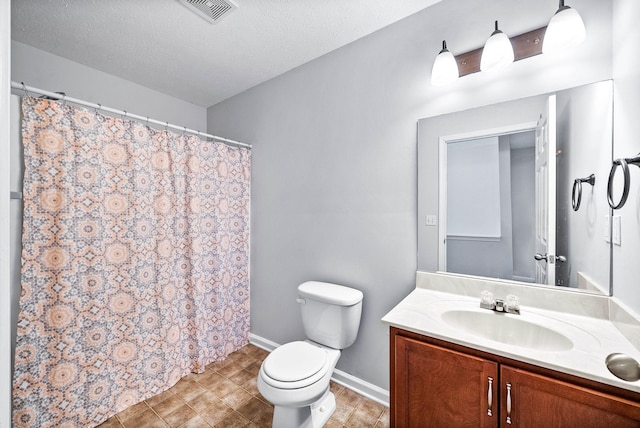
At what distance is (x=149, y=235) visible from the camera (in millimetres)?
1860

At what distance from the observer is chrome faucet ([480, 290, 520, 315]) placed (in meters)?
1.22

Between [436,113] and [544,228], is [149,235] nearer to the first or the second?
[436,113]

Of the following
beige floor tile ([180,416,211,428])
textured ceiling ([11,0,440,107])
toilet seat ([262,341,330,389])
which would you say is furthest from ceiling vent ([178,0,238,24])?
beige floor tile ([180,416,211,428])

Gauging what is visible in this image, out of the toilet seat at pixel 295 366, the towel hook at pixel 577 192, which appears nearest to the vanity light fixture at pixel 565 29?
the towel hook at pixel 577 192

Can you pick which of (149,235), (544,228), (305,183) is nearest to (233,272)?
(149,235)

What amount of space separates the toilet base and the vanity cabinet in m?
0.56

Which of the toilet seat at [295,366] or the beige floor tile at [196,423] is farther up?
the toilet seat at [295,366]

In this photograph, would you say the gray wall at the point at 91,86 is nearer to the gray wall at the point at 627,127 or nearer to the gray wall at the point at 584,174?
the gray wall at the point at 584,174

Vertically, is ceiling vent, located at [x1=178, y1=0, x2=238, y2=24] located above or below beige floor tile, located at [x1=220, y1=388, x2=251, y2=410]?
above

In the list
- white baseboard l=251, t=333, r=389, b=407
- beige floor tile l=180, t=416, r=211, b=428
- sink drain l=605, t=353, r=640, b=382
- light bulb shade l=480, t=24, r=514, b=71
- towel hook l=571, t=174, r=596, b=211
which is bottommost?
beige floor tile l=180, t=416, r=211, b=428

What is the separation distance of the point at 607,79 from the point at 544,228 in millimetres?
674

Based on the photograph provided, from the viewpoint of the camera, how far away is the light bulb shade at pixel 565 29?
3.63 ft

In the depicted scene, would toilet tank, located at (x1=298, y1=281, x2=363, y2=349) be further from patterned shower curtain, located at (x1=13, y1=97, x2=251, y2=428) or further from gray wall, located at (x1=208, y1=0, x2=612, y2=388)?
patterned shower curtain, located at (x1=13, y1=97, x2=251, y2=428)

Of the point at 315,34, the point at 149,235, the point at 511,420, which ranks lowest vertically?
the point at 511,420
